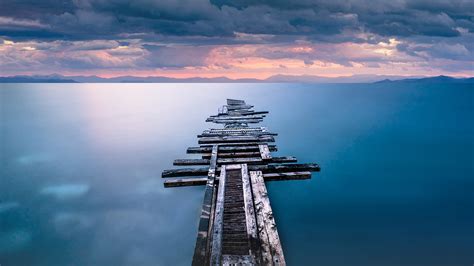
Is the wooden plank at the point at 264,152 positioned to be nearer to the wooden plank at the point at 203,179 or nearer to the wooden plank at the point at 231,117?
the wooden plank at the point at 203,179

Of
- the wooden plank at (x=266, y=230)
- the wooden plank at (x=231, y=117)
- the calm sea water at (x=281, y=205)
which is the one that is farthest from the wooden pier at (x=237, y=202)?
the wooden plank at (x=231, y=117)

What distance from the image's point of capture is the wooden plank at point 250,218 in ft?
22.0

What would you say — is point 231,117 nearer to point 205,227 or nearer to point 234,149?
point 234,149

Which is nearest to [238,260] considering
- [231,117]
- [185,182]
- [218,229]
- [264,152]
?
[218,229]

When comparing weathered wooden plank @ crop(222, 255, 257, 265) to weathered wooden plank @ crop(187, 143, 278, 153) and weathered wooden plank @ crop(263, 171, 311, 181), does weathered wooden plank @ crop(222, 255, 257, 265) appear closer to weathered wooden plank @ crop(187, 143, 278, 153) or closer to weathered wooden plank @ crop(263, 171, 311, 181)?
weathered wooden plank @ crop(263, 171, 311, 181)

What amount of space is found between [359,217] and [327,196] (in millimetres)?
1947

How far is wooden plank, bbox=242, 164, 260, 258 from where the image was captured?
22.0ft

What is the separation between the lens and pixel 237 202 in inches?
342

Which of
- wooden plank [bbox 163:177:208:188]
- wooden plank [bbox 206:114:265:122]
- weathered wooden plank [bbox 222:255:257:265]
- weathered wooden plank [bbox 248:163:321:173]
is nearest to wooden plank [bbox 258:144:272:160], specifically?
weathered wooden plank [bbox 248:163:321:173]

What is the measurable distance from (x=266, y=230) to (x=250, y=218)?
1.85ft

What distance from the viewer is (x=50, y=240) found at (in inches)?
416

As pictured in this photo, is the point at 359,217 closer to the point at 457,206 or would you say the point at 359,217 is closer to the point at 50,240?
the point at 457,206

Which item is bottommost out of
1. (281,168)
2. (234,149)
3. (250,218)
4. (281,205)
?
(281,205)

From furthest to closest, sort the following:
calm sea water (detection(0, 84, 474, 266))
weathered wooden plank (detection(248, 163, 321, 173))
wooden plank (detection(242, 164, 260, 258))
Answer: weathered wooden plank (detection(248, 163, 321, 173)), calm sea water (detection(0, 84, 474, 266)), wooden plank (detection(242, 164, 260, 258))
